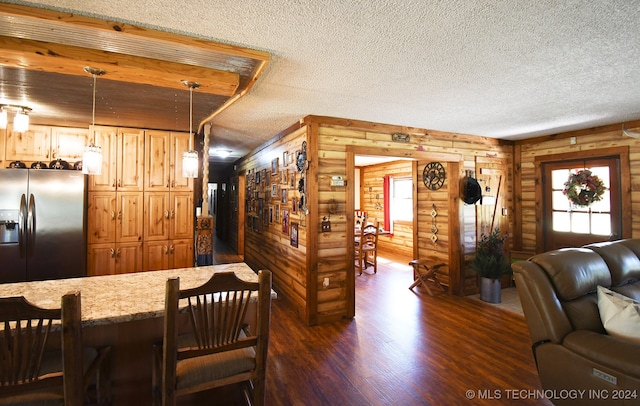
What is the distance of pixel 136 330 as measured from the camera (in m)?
1.84

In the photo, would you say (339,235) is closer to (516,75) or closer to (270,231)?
(270,231)

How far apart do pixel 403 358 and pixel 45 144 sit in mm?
4580

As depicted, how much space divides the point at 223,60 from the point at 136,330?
1.87 metres

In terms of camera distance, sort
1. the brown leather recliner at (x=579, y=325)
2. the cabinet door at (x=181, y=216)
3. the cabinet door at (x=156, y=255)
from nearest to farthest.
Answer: the brown leather recliner at (x=579, y=325)
the cabinet door at (x=156, y=255)
the cabinet door at (x=181, y=216)

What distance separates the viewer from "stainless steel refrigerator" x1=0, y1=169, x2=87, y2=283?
9.82 ft

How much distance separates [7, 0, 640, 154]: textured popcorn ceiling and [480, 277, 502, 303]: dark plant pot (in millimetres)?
2324

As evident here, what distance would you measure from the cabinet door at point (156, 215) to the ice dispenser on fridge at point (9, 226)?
1.14 metres

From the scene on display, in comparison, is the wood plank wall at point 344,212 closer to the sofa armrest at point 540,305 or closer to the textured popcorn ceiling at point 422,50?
the textured popcorn ceiling at point 422,50

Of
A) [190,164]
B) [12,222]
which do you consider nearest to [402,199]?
[190,164]

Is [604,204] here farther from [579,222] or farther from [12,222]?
[12,222]

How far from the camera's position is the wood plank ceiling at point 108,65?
167cm

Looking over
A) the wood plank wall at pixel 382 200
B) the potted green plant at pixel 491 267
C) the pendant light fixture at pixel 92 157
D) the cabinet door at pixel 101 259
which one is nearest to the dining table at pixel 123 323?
the pendant light fixture at pixel 92 157

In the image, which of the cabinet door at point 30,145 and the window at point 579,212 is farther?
the window at point 579,212

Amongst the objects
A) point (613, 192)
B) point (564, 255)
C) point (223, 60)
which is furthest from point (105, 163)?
point (613, 192)
